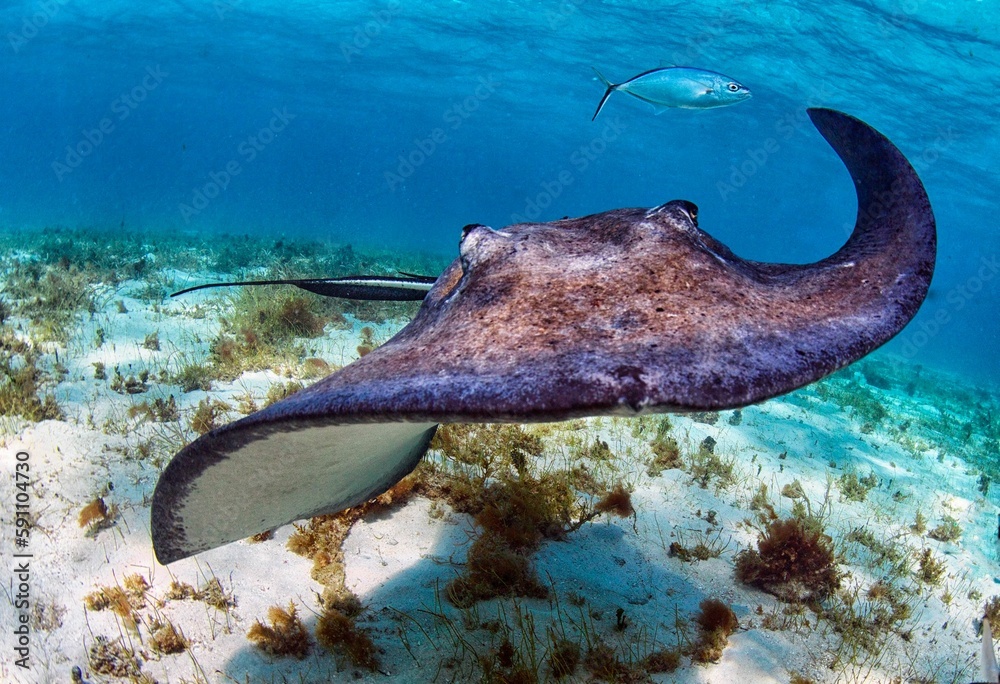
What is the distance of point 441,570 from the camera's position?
3650mm

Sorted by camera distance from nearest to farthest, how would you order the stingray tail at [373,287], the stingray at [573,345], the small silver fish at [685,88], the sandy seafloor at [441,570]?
the stingray at [573,345], the sandy seafloor at [441,570], the stingray tail at [373,287], the small silver fish at [685,88]

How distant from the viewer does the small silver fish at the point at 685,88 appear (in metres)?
8.94

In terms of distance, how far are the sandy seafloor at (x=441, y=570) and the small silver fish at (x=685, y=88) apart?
5899 mm

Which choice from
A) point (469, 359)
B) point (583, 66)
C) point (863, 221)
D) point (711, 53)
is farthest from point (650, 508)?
point (583, 66)

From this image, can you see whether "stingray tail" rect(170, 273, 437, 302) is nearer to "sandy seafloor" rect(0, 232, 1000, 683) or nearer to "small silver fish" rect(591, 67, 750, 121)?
"sandy seafloor" rect(0, 232, 1000, 683)

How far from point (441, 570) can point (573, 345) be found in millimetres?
2765

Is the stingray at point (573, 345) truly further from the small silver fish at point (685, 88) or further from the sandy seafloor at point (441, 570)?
the small silver fish at point (685, 88)

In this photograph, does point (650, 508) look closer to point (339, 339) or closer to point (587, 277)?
point (587, 277)

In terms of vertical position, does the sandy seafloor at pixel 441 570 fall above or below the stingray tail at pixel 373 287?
below

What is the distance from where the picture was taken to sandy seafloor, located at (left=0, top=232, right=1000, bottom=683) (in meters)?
3.02

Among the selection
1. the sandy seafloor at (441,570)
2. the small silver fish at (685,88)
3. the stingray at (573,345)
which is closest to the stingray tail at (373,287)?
the stingray at (573,345)

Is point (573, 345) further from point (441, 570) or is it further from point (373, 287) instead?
point (441, 570)

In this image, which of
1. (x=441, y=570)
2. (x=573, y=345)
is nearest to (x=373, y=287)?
(x=441, y=570)

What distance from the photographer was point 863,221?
2.62 m
